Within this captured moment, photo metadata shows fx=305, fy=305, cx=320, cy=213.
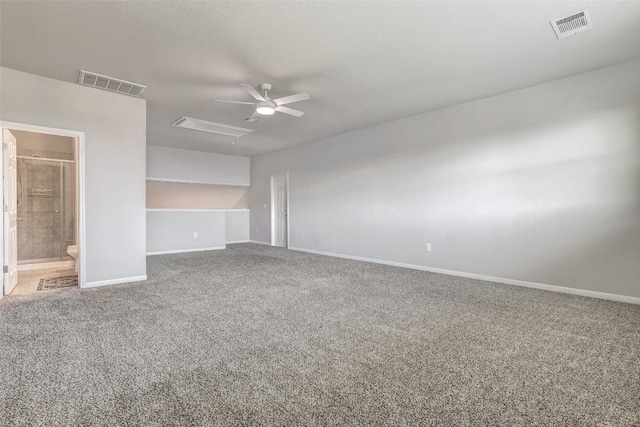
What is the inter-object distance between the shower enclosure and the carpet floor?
2.75 m

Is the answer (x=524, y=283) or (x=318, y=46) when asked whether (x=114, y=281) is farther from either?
(x=524, y=283)

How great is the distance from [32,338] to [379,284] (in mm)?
3706

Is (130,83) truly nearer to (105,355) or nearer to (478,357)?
(105,355)

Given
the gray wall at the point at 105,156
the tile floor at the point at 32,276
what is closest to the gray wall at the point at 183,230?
the tile floor at the point at 32,276

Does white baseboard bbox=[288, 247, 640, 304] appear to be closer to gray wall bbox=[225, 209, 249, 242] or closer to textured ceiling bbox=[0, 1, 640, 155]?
textured ceiling bbox=[0, 1, 640, 155]

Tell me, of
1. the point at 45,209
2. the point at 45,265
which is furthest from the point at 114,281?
the point at 45,209

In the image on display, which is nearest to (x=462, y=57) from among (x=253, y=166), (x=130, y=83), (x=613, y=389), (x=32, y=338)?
(x=613, y=389)

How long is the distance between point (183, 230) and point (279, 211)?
2577 mm

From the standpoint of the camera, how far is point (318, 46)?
3.10 metres

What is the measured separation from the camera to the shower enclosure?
5.62 meters

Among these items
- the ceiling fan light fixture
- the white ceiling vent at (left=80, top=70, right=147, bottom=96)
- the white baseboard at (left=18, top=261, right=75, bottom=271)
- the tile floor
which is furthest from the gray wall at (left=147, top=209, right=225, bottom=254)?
the ceiling fan light fixture

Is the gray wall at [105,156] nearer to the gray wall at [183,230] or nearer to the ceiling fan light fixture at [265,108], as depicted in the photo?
the ceiling fan light fixture at [265,108]

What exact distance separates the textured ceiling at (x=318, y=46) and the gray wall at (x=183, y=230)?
11.4 ft

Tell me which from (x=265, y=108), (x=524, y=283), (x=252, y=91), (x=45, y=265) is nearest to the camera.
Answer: (x=252, y=91)
